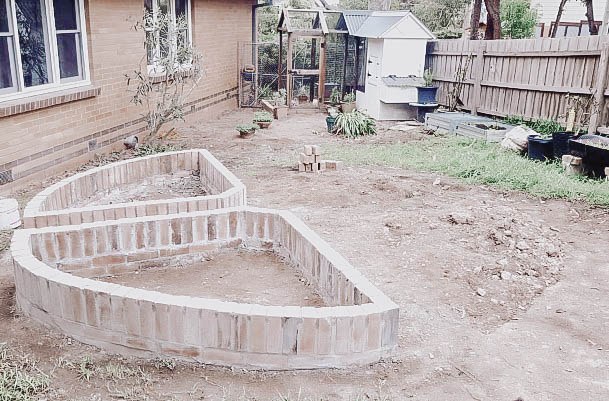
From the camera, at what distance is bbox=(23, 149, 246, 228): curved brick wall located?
4066 mm

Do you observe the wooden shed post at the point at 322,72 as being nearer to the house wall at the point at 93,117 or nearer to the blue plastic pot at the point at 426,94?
the blue plastic pot at the point at 426,94

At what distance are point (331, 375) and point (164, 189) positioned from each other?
386cm

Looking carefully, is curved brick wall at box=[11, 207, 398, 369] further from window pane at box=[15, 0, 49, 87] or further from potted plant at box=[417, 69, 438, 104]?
potted plant at box=[417, 69, 438, 104]

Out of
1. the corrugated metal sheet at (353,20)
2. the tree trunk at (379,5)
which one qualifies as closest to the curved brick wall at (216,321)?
the corrugated metal sheet at (353,20)

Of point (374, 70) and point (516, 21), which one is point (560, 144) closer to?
point (374, 70)

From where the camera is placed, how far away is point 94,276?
383 cm

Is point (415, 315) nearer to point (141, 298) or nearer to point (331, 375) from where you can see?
point (331, 375)

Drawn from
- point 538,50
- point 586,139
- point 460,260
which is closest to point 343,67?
point 538,50

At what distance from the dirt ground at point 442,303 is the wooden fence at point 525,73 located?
12.4 ft

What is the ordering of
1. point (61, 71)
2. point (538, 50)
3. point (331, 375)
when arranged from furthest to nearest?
point (538, 50)
point (61, 71)
point (331, 375)

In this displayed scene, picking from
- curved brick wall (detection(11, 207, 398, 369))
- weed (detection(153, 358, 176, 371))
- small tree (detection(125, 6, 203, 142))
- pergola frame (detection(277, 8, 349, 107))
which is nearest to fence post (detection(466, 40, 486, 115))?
pergola frame (detection(277, 8, 349, 107))

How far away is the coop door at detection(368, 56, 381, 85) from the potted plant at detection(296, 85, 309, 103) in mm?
2462

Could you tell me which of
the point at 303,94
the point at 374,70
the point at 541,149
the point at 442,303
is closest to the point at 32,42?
the point at 442,303

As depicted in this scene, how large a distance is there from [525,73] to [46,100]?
8.08 metres
